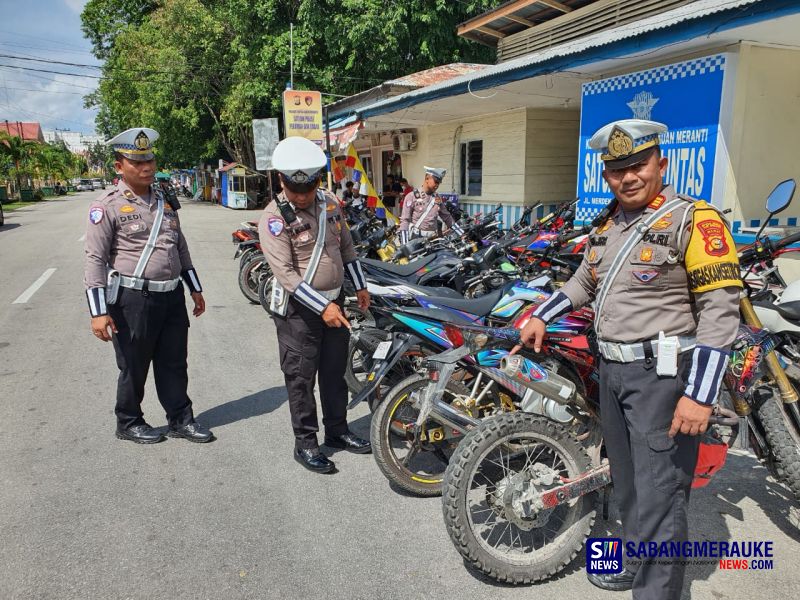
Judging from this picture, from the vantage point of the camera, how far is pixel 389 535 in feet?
9.27

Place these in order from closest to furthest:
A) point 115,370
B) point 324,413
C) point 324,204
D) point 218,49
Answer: point 324,204 → point 324,413 → point 115,370 → point 218,49

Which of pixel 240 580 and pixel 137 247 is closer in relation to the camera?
pixel 240 580

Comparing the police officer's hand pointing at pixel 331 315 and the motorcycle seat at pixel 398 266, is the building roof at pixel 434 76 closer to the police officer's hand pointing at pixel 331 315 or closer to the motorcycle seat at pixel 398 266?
the motorcycle seat at pixel 398 266

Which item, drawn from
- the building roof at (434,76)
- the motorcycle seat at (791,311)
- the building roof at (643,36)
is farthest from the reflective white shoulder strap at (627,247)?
the building roof at (434,76)

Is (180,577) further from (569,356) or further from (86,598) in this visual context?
(569,356)

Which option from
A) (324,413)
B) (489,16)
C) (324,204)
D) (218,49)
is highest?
(218,49)

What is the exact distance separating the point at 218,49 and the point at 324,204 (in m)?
24.1

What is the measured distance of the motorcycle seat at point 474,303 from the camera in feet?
11.6

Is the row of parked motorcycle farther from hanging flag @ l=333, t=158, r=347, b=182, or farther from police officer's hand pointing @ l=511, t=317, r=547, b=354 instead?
hanging flag @ l=333, t=158, r=347, b=182

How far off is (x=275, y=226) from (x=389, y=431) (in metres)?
1.29

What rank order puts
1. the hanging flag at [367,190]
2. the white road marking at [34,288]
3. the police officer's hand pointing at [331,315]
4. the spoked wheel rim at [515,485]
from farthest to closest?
the hanging flag at [367,190]
the white road marking at [34,288]
the police officer's hand pointing at [331,315]
the spoked wheel rim at [515,485]

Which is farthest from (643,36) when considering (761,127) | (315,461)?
(315,461)

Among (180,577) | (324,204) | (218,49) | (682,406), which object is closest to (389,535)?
(180,577)

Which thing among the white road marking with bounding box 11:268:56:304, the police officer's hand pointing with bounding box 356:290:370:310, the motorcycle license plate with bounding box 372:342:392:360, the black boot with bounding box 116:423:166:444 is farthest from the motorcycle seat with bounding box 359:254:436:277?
the white road marking with bounding box 11:268:56:304
